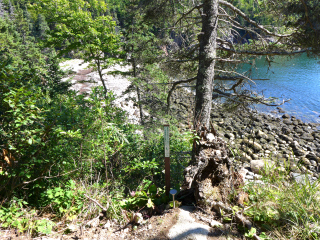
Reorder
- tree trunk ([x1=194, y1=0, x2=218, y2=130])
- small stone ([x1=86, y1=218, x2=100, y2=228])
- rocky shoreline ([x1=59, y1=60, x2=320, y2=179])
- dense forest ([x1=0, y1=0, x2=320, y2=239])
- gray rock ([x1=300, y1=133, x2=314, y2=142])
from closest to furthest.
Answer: dense forest ([x1=0, y1=0, x2=320, y2=239]) < small stone ([x1=86, y1=218, x2=100, y2=228]) < tree trunk ([x1=194, y1=0, x2=218, y2=130]) < rocky shoreline ([x1=59, y1=60, x2=320, y2=179]) < gray rock ([x1=300, y1=133, x2=314, y2=142])

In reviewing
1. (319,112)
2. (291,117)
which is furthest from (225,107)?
(319,112)

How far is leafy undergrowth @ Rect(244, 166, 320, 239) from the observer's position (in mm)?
2320

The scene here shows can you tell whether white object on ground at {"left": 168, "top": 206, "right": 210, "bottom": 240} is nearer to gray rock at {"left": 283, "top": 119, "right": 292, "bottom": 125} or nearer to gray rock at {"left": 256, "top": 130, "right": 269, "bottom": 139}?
gray rock at {"left": 256, "top": 130, "right": 269, "bottom": 139}

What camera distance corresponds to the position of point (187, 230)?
2613 millimetres

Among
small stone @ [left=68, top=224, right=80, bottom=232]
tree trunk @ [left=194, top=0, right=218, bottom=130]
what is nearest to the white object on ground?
small stone @ [left=68, top=224, right=80, bottom=232]

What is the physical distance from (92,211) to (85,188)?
358 mm

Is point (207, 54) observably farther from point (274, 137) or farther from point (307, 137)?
point (307, 137)

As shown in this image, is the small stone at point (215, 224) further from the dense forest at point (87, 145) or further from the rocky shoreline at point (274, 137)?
the rocky shoreline at point (274, 137)

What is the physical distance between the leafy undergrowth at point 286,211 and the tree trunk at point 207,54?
8.09 ft

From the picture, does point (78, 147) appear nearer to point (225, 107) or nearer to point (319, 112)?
point (225, 107)

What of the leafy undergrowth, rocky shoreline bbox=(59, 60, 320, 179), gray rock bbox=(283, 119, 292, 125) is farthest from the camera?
gray rock bbox=(283, 119, 292, 125)

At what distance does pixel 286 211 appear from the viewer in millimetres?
2547

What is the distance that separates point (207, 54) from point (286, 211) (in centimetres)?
370

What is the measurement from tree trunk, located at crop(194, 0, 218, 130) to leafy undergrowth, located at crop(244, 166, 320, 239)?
2467 mm
